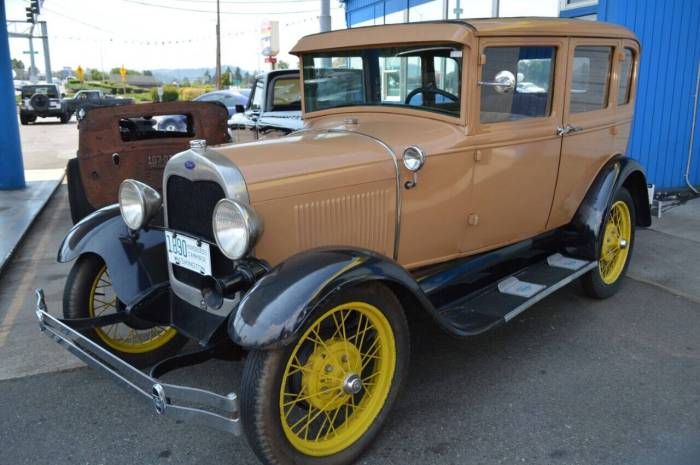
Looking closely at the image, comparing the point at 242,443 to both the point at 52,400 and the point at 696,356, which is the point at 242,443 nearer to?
the point at 52,400

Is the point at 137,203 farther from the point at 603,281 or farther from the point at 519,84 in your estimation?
the point at 603,281

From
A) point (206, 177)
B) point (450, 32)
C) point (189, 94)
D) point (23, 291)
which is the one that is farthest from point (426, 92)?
point (189, 94)

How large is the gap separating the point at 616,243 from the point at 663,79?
365 centimetres

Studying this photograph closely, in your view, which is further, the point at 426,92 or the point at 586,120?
the point at 586,120

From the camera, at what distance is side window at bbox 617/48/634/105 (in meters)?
4.34

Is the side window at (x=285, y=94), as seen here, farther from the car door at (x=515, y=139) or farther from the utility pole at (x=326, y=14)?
the car door at (x=515, y=139)

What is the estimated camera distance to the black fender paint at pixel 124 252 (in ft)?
10.2

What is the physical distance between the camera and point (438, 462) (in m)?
2.59

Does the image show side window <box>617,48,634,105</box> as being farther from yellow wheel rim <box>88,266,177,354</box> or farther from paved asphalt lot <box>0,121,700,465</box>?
yellow wheel rim <box>88,266,177,354</box>

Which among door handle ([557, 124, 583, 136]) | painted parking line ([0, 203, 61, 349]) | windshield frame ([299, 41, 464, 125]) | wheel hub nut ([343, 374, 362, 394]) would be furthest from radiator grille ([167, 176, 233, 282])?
door handle ([557, 124, 583, 136])

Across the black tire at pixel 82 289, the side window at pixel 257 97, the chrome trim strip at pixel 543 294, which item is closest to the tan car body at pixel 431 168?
the chrome trim strip at pixel 543 294

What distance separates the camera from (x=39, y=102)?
77.0 feet

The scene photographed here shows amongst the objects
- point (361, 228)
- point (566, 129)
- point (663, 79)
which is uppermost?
point (663, 79)

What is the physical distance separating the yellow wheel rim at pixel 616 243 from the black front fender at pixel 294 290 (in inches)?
98.0
